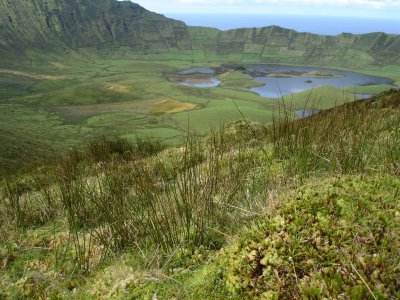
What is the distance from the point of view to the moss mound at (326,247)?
243cm

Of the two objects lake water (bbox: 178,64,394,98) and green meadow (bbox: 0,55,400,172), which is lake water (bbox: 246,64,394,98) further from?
green meadow (bbox: 0,55,400,172)

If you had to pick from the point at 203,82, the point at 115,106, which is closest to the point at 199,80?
the point at 203,82

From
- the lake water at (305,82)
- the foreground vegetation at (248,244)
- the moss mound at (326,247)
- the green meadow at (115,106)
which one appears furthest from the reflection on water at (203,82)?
Result: the moss mound at (326,247)

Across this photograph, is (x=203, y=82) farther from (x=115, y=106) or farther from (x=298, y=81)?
(x=115, y=106)

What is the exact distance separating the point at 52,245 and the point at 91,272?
4.82 ft

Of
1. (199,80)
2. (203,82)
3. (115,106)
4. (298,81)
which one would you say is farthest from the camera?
(199,80)

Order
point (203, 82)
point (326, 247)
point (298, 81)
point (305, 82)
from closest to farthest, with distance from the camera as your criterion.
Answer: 1. point (326, 247)
2. point (305, 82)
3. point (298, 81)
4. point (203, 82)

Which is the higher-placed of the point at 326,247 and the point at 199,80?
the point at 326,247

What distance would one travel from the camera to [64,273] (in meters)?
4.32

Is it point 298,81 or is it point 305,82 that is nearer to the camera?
point 305,82

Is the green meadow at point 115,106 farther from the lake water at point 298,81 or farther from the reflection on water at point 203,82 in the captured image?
the lake water at point 298,81

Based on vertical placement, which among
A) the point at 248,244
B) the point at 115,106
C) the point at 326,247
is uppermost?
the point at 326,247

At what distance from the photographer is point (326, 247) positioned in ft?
9.14

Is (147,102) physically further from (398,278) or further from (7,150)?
(398,278)
